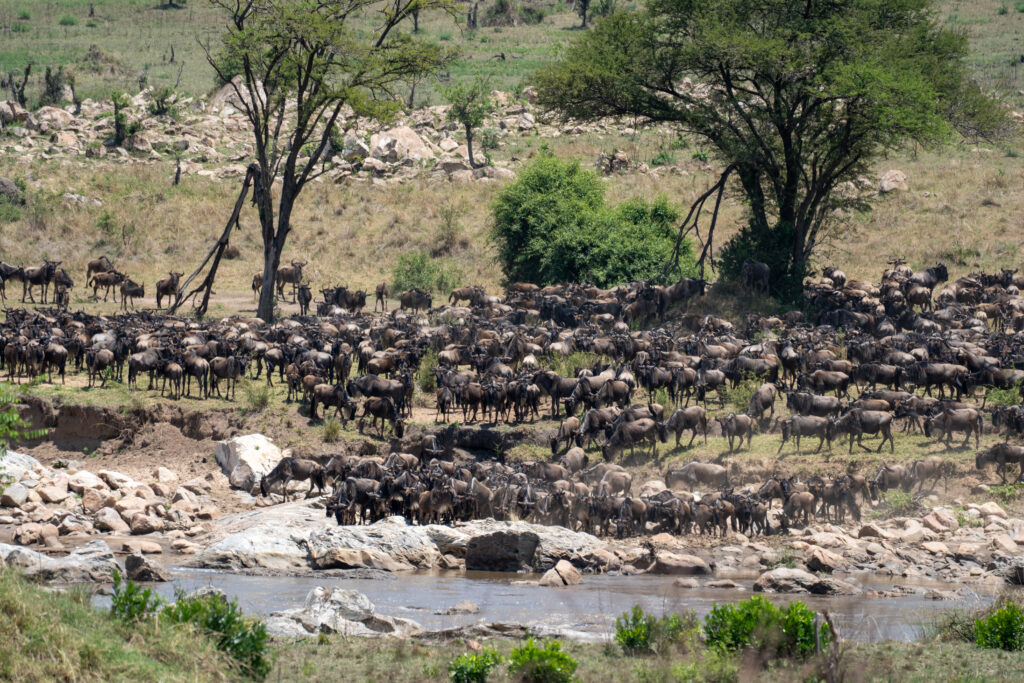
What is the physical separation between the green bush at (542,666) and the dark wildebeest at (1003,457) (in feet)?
40.7

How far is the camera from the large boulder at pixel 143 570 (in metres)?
14.8

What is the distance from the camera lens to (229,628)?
10180 mm

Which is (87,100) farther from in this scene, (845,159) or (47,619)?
(47,619)

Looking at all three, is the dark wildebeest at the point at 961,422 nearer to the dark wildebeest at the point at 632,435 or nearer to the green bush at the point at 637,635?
the dark wildebeest at the point at 632,435

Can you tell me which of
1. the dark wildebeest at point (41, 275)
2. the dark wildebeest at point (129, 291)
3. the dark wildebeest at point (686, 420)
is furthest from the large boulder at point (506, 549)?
the dark wildebeest at point (41, 275)

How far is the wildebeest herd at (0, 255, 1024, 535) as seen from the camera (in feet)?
63.5

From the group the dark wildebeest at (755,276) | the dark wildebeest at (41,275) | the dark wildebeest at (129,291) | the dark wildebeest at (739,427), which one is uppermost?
the dark wildebeest at (755,276)

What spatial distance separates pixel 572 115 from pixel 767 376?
635 inches

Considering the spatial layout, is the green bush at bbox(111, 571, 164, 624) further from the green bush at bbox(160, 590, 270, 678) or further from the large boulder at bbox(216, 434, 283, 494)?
the large boulder at bbox(216, 434, 283, 494)

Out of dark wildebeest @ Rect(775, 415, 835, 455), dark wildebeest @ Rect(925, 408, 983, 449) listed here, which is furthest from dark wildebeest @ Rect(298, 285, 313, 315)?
dark wildebeest @ Rect(925, 408, 983, 449)

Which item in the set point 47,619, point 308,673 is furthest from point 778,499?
point 47,619

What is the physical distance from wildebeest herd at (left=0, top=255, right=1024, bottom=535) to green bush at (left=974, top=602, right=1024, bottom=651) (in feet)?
22.9

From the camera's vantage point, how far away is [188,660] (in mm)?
9703

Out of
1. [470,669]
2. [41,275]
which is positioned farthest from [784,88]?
[470,669]
